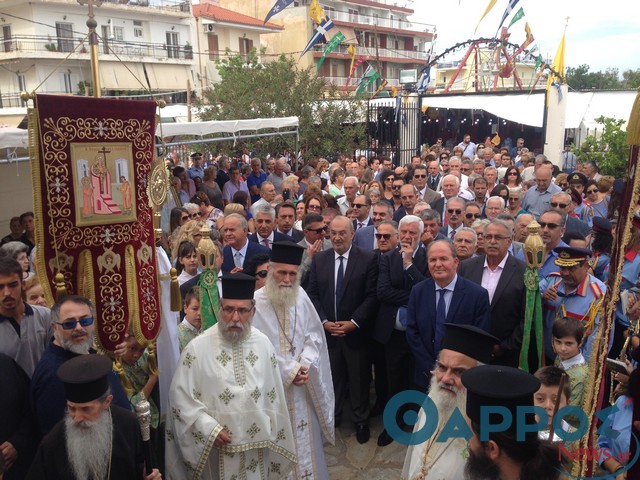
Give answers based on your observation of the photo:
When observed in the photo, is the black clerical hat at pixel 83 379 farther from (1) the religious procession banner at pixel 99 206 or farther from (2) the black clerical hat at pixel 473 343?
(2) the black clerical hat at pixel 473 343

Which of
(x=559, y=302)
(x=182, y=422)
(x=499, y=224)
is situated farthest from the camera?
(x=499, y=224)

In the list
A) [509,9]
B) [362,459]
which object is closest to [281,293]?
[362,459]

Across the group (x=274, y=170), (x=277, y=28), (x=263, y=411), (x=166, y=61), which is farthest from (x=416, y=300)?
(x=277, y=28)

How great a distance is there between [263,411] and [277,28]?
37.6m

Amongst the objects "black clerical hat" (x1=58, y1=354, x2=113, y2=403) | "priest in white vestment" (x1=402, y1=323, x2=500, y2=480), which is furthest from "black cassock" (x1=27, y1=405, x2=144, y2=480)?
"priest in white vestment" (x1=402, y1=323, x2=500, y2=480)

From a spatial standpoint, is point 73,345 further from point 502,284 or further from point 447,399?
point 502,284

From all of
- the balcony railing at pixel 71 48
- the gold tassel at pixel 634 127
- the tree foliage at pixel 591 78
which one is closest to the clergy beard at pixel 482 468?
the gold tassel at pixel 634 127

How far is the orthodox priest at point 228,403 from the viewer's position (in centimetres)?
353

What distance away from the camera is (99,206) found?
3.68 m

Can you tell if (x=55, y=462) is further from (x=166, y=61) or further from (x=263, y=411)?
(x=166, y=61)

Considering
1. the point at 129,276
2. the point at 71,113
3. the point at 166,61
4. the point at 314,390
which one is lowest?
the point at 314,390

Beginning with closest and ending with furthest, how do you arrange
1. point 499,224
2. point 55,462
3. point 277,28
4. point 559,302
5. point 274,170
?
point 55,462, point 559,302, point 499,224, point 274,170, point 277,28

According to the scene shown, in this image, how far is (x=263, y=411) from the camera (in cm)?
365

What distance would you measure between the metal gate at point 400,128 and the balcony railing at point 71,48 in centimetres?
1269
